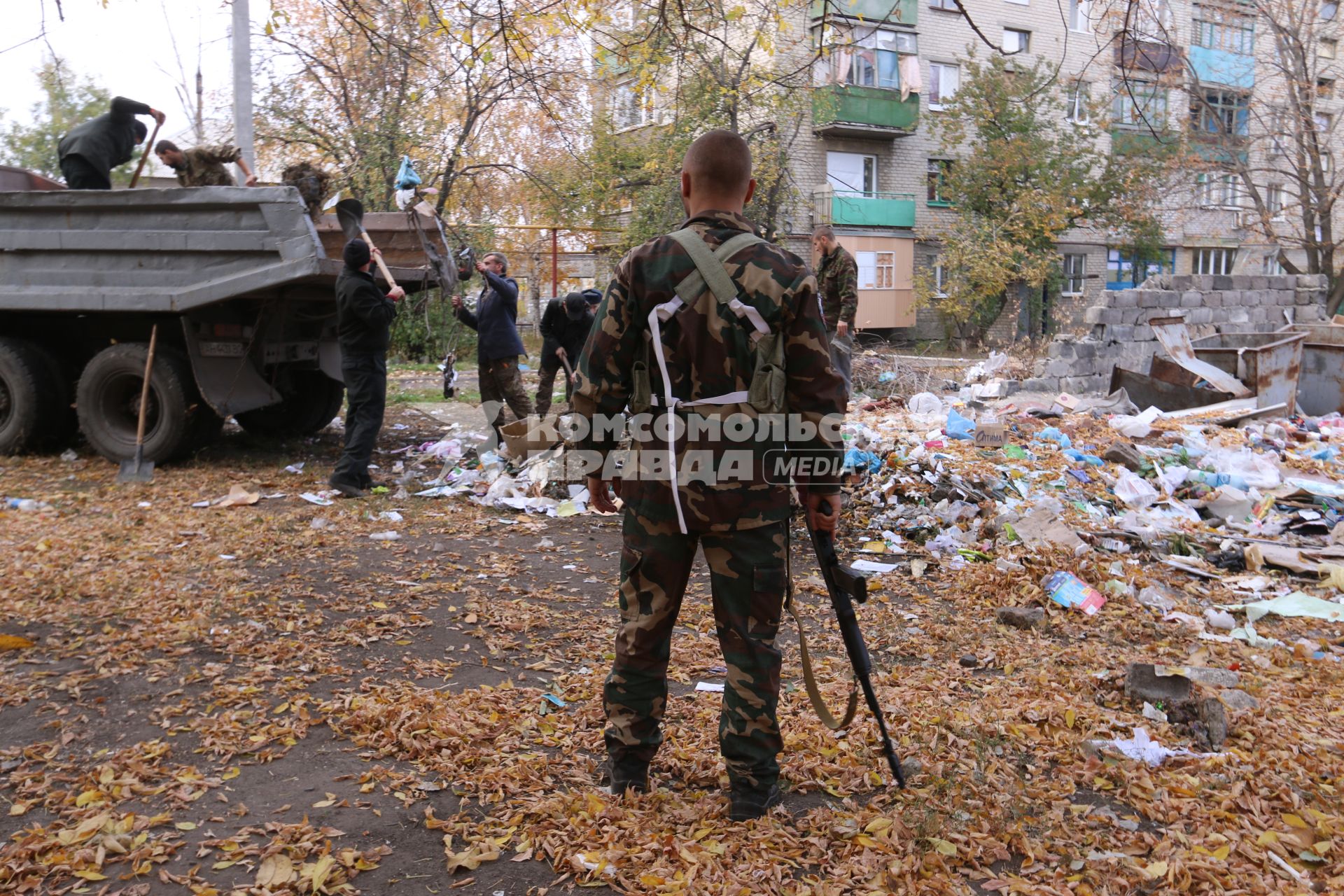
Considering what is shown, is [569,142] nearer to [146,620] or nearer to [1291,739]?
[146,620]

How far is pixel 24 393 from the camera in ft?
28.9

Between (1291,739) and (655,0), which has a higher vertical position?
(655,0)

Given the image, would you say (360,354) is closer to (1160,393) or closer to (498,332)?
(498,332)

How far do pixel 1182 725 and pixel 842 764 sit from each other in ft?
4.28

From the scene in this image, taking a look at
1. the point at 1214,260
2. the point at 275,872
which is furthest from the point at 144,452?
the point at 1214,260

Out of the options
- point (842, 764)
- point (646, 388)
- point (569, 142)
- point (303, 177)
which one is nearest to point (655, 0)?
point (569, 142)

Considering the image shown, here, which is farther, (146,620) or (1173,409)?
(1173,409)

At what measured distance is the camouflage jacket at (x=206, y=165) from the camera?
856 cm

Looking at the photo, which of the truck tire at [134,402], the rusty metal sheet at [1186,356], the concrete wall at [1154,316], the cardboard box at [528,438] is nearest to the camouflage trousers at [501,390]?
the cardboard box at [528,438]

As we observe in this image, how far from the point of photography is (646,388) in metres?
3.01

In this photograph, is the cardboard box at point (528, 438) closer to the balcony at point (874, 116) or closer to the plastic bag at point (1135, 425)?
the plastic bag at point (1135, 425)

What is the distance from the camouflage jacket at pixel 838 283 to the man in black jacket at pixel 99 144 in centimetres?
573

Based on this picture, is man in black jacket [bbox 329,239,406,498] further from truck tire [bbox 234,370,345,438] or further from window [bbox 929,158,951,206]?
window [bbox 929,158,951,206]

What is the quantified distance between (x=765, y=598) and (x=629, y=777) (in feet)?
2.39
